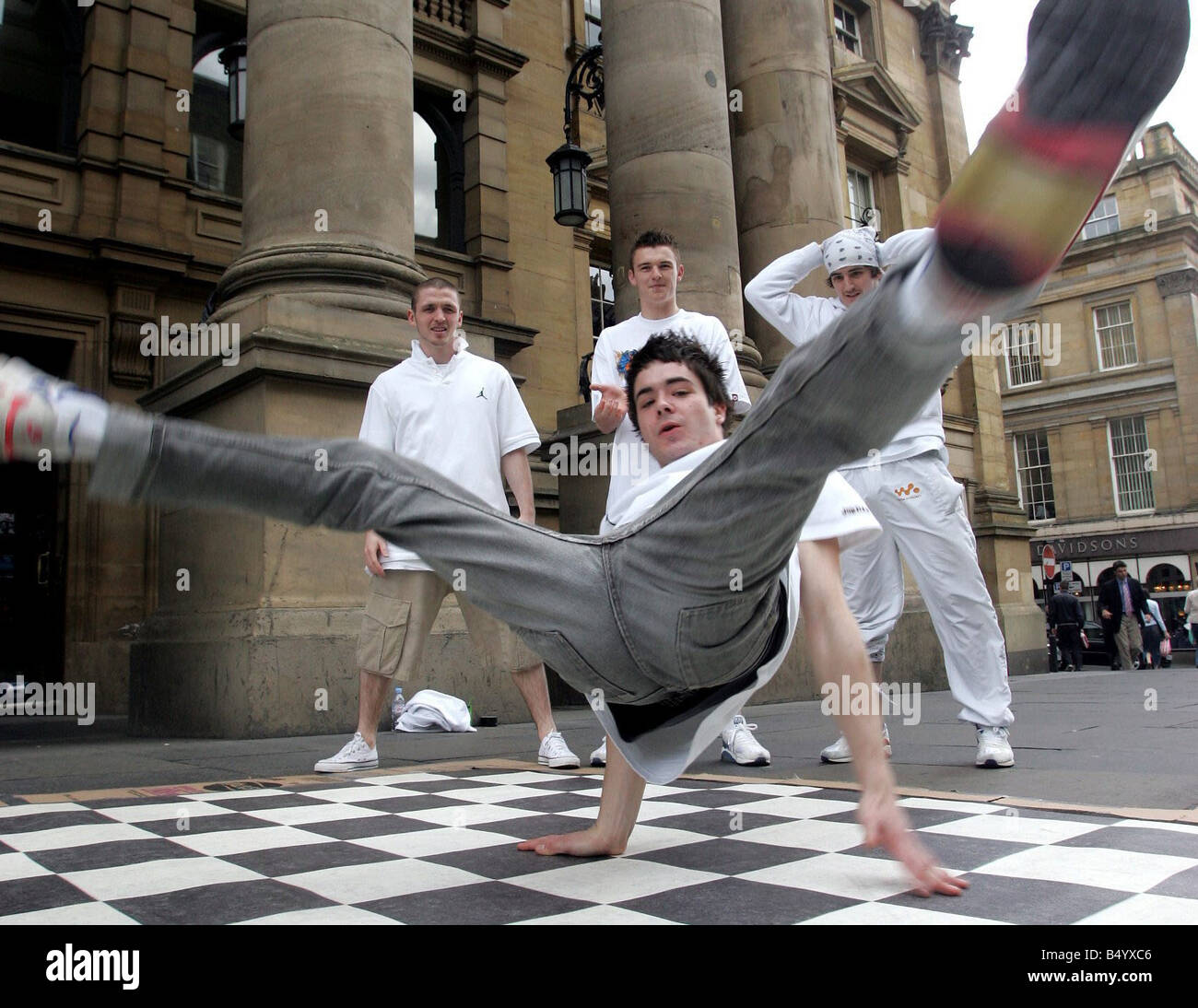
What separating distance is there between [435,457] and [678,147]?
565cm

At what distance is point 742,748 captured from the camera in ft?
13.1

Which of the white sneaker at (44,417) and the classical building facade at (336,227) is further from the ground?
the classical building facade at (336,227)

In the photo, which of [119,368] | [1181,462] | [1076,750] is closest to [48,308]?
→ [119,368]

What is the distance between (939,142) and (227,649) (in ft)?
57.6

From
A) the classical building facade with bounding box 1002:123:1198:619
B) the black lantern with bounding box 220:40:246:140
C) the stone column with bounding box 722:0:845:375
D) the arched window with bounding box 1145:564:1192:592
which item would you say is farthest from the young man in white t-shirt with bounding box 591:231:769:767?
the arched window with bounding box 1145:564:1192:592

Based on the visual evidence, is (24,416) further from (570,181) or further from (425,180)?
(425,180)

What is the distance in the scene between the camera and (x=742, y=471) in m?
1.70

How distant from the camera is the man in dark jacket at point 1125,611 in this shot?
18.1 metres

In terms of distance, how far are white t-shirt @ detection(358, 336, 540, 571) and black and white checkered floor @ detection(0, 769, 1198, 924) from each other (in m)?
1.55

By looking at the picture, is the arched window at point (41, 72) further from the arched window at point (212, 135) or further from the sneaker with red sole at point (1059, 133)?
the sneaker with red sole at point (1059, 133)

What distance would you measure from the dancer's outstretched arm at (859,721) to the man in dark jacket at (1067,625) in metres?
18.3

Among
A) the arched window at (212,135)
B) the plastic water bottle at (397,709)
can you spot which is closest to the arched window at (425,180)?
the arched window at (212,135)

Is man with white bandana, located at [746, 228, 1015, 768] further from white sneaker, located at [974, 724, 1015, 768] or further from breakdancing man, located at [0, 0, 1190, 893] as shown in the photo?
breakdancing man, located at [0, 0, 1190, 893]

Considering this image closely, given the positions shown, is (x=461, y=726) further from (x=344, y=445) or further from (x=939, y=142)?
(x=939, y=142)
